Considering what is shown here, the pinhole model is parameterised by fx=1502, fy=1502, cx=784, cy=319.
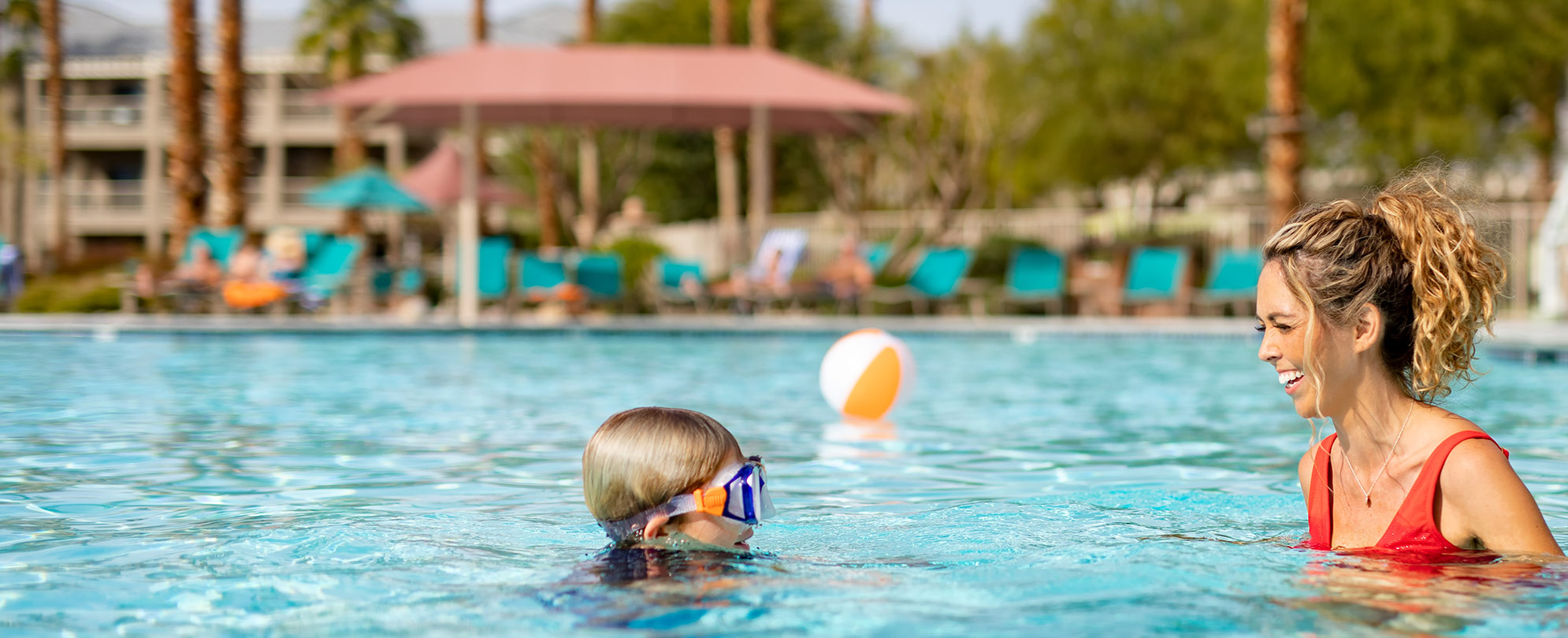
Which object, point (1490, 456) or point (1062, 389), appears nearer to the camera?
point (1490, 456)

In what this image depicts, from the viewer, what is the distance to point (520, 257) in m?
17.9

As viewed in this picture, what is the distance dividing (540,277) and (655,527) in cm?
1464

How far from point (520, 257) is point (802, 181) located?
72.7 ft

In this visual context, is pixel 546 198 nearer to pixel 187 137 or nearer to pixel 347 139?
pixel 347 139

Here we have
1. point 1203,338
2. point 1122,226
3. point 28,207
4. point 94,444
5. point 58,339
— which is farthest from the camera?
point 28,207

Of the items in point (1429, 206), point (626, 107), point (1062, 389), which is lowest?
point (1062, 389)

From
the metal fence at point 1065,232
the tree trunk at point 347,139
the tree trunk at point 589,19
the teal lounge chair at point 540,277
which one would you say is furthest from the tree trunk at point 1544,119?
the tree trunk at point 347,139

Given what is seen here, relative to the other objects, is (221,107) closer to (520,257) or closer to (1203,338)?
(520,257)

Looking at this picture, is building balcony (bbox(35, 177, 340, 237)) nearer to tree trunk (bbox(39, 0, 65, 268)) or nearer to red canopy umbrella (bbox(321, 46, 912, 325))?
tree trunk (bbox(39, 0, 65, 268))

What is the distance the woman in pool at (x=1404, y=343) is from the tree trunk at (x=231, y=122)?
19578 millimetres

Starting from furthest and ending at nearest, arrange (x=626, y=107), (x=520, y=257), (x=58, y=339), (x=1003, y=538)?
(x=626, y=107) < (x=520, y=257) < (x=58, y=339) < (x=1003, y=538)

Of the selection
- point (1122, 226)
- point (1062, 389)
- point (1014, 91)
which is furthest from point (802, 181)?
point (1062, 389)

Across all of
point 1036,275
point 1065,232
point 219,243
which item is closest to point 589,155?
point 1065,232

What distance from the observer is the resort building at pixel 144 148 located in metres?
45.3
